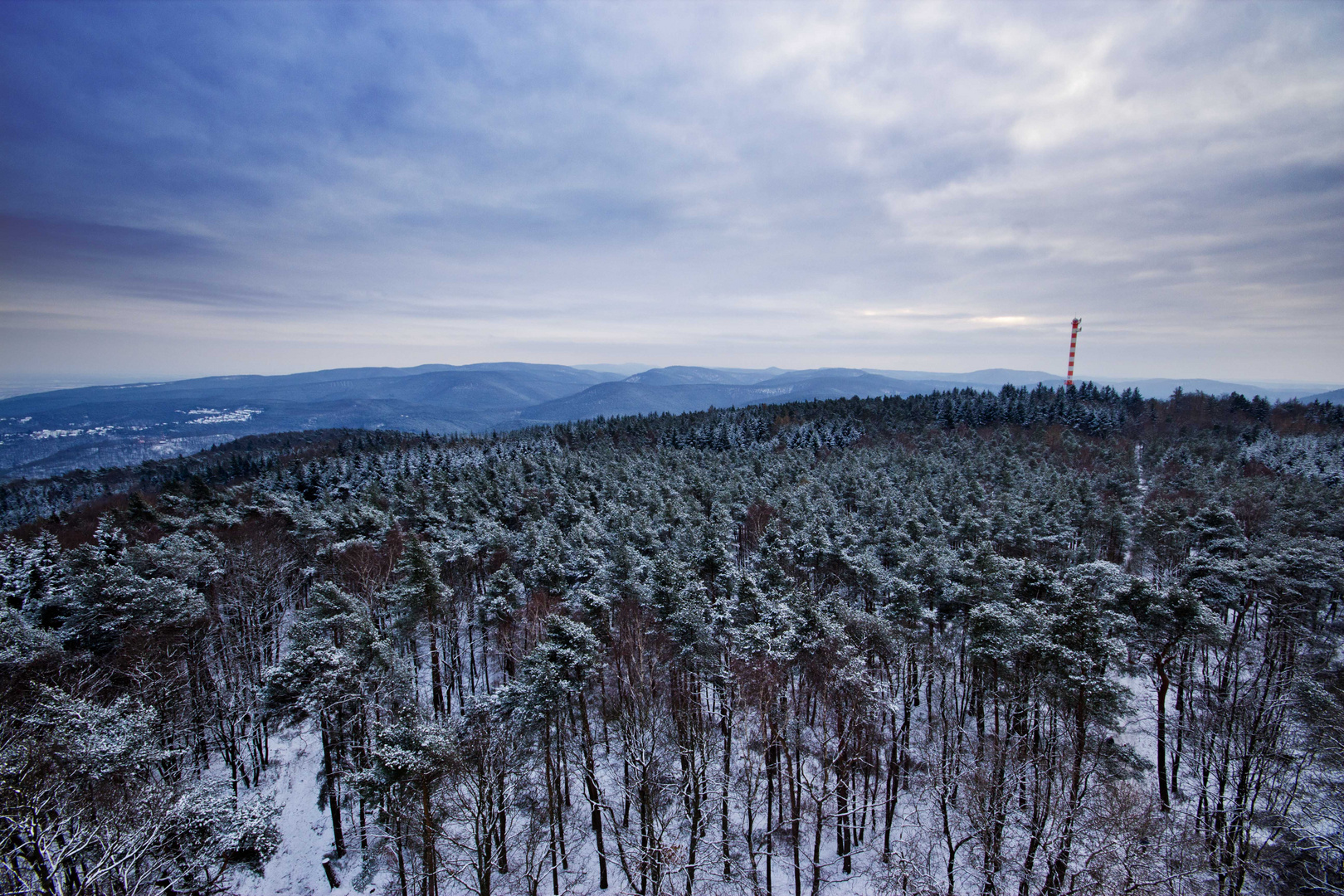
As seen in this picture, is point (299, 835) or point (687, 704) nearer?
point (687, 704)

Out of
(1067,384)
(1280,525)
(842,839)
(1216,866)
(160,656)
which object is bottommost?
(842,839)

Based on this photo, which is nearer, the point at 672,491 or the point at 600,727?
the point at 600,727

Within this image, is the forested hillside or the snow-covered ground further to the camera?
the snow-covered ground

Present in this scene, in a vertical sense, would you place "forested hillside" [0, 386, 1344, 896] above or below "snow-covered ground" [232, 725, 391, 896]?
above

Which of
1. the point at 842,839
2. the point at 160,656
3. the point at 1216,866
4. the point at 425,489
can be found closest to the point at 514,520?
the point at 425,489

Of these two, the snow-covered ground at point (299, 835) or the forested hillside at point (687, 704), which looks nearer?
the forested hillside at point (687, 704)

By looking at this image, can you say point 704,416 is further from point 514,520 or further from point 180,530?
point 180,530

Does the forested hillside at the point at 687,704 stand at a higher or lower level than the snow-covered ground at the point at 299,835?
higher

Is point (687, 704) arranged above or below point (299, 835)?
above
